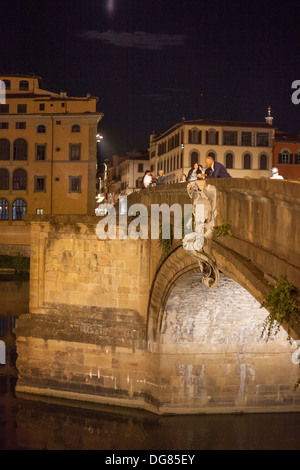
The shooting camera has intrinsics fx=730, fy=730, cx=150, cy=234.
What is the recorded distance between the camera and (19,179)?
124 ft

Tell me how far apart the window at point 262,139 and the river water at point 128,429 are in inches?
1003

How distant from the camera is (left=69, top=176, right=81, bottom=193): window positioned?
3722 centimetres

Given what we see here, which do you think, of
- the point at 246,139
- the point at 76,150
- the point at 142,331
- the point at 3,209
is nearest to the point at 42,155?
the point at 76,150

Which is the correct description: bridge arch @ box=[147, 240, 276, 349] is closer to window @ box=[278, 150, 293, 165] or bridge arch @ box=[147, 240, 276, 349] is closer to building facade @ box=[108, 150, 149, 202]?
window @ box=[278, 150, 293, 165]

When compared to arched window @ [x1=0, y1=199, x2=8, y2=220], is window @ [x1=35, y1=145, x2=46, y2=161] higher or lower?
higher

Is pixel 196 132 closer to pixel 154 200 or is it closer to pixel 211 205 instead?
pixel 154 200

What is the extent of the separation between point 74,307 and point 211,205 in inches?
→ 281

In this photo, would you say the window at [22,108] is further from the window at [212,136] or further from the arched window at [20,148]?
the window at [212,136]

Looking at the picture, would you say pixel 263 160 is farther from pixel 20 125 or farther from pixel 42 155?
pixel 20 125

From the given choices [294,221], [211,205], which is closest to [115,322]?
[211,205]

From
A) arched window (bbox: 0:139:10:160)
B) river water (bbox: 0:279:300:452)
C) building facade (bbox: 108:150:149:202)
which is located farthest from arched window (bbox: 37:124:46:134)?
river water (bbox: 0:279:300:452)

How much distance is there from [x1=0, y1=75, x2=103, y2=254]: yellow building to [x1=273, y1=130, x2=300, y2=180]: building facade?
29.6 ft

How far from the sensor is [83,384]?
50.3 ft

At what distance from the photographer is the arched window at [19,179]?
3784 cm
